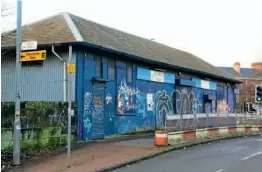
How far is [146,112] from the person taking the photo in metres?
25.8

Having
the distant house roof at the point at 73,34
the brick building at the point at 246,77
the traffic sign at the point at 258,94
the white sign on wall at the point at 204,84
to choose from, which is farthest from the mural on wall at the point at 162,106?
the brick building at the point at 246,77

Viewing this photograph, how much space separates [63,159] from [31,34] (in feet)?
30.5

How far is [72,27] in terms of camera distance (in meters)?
21.3

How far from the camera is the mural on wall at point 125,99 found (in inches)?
899

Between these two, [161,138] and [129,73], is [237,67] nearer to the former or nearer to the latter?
[129,73]

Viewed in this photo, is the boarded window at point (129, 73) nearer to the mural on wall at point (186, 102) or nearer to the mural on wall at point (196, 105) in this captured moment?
the mural on wall at point (186, 102)

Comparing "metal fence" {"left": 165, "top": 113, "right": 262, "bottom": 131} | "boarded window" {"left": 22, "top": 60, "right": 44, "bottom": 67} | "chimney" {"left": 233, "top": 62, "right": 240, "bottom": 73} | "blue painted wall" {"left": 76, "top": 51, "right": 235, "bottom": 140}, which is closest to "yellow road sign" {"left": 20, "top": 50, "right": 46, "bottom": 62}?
"blue painted wall" {"left": 76, "top": 51, "right": 235, "bottom": 140}

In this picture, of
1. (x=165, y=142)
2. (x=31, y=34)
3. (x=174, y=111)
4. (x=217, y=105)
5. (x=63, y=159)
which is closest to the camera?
(x=63, y=159)

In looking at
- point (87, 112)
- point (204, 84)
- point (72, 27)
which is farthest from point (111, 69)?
point (204, 84)

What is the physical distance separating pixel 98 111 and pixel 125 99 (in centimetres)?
300

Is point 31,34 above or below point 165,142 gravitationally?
above

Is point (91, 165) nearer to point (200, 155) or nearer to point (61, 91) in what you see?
point (200, 155)

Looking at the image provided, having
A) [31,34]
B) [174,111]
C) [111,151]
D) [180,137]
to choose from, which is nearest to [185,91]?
[174,111]

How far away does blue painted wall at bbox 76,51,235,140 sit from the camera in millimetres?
19781
